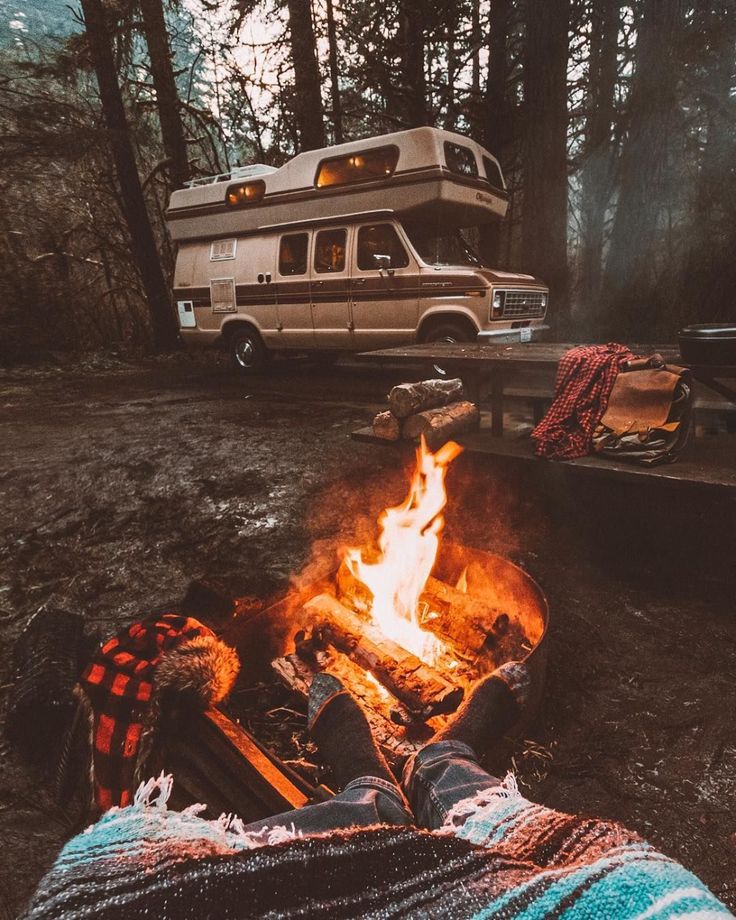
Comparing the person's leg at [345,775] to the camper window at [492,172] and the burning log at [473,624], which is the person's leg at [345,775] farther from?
the camper window at [492,172]

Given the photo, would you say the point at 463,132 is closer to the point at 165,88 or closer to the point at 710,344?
the point at 165,88

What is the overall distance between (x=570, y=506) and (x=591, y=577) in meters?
0.76

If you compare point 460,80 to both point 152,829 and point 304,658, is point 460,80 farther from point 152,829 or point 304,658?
point 152,829

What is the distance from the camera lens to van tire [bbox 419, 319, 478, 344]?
7.52 m

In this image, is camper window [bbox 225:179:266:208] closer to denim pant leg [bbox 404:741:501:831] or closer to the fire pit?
the fire pit

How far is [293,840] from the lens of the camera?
0.93 metres

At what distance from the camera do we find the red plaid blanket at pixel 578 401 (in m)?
3.38

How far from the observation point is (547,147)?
1007 centimetres

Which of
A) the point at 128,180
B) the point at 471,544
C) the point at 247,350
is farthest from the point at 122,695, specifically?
the point at 128,180

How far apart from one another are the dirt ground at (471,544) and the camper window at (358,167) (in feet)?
13.8

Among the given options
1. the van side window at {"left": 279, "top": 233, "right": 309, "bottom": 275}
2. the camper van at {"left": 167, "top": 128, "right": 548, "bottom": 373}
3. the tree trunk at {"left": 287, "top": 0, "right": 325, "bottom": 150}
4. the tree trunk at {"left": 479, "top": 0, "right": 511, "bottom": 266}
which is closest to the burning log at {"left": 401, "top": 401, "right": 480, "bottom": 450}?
the camper van at {"left": 167, "top": 128, "right": 548, "bottom": 373}

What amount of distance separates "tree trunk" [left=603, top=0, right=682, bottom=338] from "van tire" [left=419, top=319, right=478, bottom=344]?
5202 millimetres

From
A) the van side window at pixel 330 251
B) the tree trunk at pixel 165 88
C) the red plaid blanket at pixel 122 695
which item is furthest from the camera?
the tree trunk at pixel 165 88

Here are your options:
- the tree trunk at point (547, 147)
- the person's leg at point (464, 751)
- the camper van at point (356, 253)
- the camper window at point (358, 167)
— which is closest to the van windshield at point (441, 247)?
the camper van at point (356, 253)
